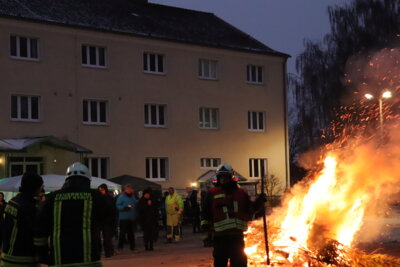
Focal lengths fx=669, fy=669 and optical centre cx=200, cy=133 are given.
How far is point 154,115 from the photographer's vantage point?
34.6 metres

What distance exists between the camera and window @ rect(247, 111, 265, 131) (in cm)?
3872

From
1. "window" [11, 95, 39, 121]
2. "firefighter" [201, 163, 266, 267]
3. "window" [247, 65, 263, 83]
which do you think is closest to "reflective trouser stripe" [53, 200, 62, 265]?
"firefighter" [201, 163, 266, 267]

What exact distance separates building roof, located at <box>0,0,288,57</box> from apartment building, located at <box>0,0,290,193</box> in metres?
0.08

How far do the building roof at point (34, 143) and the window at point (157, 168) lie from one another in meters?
6.11

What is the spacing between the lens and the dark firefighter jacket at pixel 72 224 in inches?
245

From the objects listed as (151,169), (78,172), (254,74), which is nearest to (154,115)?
(151,169)

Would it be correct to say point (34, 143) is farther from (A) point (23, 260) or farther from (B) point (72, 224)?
(B) point (72, 224)

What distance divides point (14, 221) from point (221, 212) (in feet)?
9.91

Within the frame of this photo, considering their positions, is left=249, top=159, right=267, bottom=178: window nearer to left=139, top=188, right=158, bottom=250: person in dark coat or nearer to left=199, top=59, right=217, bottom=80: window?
left=199, top=59, right=217, bottom=80: window

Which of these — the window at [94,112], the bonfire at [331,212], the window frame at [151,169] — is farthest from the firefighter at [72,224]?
the window frame at [151,169]

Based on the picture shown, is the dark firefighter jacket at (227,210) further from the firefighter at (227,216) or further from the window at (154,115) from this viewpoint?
the window at (154,115)

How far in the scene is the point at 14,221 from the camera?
23.2ft

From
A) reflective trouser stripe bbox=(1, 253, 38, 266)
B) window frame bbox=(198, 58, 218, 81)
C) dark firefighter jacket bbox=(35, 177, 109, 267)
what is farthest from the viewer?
window frame bbox=(198, 58, 218, 81)

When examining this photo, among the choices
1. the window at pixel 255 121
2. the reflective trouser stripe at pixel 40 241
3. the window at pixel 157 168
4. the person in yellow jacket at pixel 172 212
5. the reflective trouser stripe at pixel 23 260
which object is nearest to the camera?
the reflective trouser stripe at pixel 40 241
